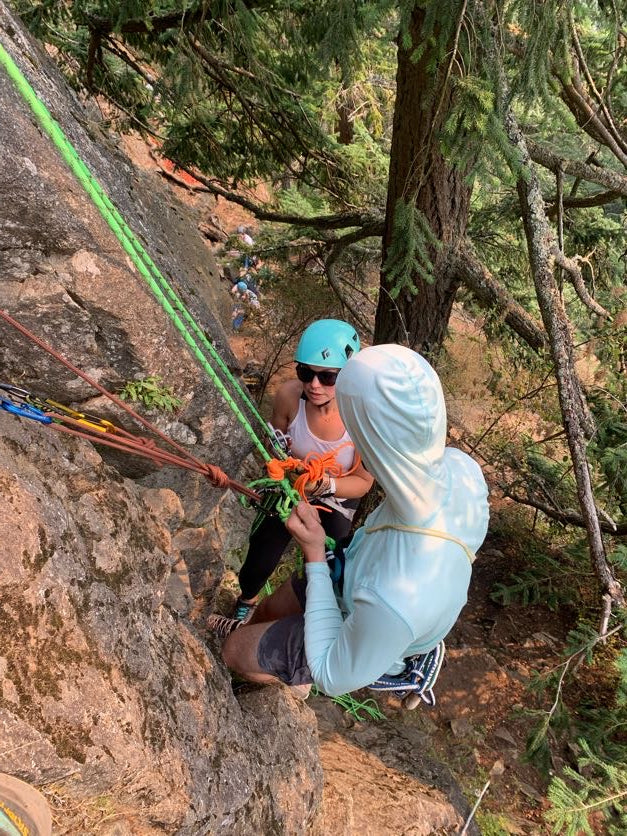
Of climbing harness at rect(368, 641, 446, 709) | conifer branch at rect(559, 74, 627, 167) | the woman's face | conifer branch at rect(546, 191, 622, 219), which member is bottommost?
climbing harness at rect(368, 641, 446, 709)

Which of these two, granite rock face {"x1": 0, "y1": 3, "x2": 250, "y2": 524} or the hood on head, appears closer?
the hood on head

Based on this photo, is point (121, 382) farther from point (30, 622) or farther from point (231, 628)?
point (231, 628)

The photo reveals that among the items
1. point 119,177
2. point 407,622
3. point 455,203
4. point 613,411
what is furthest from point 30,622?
point 455,203

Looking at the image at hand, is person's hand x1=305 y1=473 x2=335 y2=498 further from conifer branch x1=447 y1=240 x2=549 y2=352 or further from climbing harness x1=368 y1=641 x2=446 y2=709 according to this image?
conifer branch x1=447 y1=240 x2=549 y2=352

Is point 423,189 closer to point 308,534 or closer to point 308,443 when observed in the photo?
point 308,443

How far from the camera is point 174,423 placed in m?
2.65

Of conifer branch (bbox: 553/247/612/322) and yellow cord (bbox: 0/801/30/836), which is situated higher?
conifer branch (bbox: 553/247/612/322)

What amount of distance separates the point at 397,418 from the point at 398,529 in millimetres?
456

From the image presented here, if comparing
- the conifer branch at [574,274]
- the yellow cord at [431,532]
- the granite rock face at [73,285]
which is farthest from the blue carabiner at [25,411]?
the conifer branch at [574,274]

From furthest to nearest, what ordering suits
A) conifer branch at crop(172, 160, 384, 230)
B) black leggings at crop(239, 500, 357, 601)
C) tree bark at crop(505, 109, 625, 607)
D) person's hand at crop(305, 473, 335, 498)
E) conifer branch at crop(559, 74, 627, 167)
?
conifer branch at crop(172, 160, 384, 230), conifer branch at crop(559, 74, 627, 167), black leggings at crop(239, 500, 357, 601), person's hand at crop(305, 473, 335, 498), tree bark at crop(505, 109, 625, 607)

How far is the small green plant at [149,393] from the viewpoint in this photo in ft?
8.03

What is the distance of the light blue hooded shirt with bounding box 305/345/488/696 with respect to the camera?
1427mm

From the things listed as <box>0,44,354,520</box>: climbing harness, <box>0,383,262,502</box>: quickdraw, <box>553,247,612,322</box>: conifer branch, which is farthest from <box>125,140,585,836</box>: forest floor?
<box>0,383,262,502</box>: quickdraw

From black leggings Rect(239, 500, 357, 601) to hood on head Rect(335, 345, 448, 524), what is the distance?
1.71 meters
